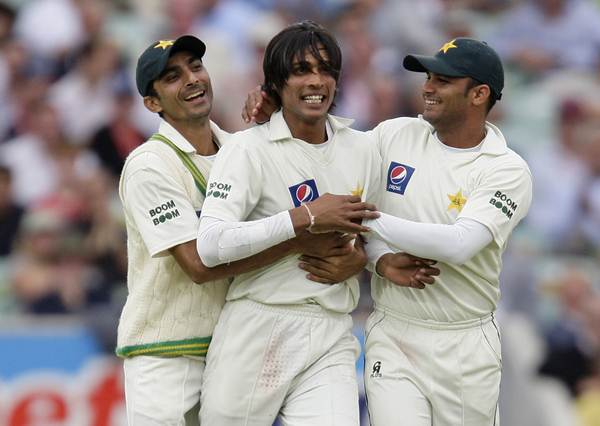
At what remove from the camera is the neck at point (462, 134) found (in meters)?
4.71

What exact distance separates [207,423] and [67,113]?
14.0 ft

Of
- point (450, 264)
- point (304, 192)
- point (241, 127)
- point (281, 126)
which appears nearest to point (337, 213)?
point (304, 192)

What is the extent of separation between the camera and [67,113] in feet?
27.3

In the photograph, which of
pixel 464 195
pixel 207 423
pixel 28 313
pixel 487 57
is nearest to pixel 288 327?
pixel 207 423

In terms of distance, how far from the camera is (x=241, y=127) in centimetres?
838

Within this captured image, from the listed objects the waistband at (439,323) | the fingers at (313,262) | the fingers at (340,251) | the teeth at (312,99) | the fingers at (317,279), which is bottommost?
the waistband at (439,323)

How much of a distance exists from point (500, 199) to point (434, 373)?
71 centimetres

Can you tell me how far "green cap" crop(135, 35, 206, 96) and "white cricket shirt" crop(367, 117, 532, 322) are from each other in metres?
0.88

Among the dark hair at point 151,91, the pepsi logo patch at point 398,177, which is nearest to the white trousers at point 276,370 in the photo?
the pepsi logo patch at point 398,177

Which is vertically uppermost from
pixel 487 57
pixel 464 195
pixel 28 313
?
pixel 487 57

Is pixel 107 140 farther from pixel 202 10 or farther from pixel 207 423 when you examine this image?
pixel 207 423

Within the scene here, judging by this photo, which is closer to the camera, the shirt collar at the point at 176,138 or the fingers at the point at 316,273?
the fingers at the point at 316,273

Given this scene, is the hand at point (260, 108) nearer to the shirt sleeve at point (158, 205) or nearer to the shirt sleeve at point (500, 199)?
the shirt sleeve at point (158, 205)

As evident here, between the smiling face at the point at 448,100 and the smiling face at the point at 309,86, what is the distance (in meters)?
0.42
